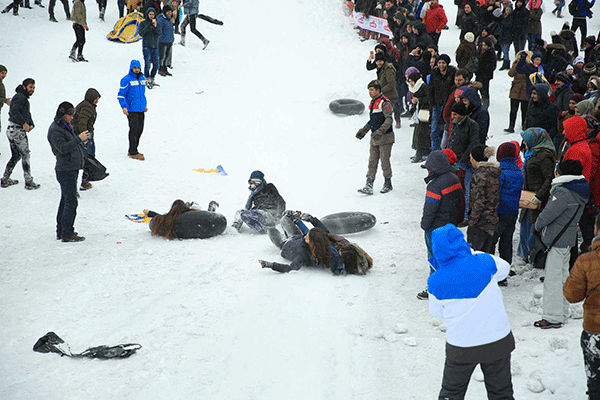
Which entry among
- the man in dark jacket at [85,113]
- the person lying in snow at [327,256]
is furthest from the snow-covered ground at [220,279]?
the man in dark jacket at [85,113]

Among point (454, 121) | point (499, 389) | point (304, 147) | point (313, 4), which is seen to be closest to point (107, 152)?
point (304, 147)

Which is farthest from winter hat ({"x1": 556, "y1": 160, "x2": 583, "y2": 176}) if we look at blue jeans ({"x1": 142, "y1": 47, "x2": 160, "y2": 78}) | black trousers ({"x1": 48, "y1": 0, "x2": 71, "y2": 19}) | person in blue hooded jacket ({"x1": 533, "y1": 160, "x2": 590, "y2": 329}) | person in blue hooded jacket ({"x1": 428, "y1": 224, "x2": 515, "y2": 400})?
black trousers ({"x1": 48, "y1": 0, "x2": 71, "y2": 19})

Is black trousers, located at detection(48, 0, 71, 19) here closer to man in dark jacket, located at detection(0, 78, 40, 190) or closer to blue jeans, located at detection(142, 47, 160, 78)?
blue jeans, located at detection(142, 47, 160, 78)

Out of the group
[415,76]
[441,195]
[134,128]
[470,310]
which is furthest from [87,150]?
[470,310]

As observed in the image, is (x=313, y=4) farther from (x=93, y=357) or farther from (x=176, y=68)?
(x=93, y=357)

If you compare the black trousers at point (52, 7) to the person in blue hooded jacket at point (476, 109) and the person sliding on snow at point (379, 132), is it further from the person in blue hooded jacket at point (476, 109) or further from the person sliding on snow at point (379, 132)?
the person in blue hooded jacket at point (476, 109)

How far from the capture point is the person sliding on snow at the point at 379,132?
991 centimetres

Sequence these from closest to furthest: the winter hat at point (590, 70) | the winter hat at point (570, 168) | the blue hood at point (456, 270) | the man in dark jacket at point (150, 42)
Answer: the blue hood at point (456, 270) < the winter hat at point (570, 168) < the winter hat at point (590, 70) < the man in dark jacket at point (150, 42)

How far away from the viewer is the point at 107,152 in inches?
482

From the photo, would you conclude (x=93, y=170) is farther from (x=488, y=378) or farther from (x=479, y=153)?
(x=488, y=378)

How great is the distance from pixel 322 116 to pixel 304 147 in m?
2.26

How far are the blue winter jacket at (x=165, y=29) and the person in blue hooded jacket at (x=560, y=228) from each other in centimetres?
1346

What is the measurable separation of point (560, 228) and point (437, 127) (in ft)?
18.6

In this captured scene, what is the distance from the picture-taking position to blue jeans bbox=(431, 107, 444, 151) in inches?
422
